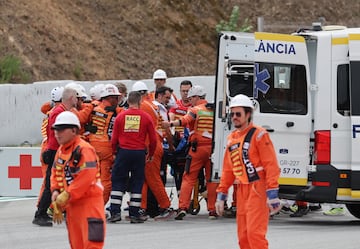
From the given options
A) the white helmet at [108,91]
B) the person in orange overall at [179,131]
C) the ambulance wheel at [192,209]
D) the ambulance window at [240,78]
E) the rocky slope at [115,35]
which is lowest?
the ambulance wheel at [192,209]

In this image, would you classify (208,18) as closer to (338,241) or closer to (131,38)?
(131,38)

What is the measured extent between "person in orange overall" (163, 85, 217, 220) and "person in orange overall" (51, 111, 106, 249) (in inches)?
240

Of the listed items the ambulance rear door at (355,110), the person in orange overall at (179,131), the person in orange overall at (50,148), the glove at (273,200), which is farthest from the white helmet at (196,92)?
the glove at (273,200)

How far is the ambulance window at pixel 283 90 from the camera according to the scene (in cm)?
1470

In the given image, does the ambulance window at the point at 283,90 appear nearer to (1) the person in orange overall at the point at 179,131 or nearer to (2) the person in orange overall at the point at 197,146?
(2) the person in orange overall at the point at 197,146

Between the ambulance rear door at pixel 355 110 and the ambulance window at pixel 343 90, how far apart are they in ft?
0.23

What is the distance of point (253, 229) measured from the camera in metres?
10.1

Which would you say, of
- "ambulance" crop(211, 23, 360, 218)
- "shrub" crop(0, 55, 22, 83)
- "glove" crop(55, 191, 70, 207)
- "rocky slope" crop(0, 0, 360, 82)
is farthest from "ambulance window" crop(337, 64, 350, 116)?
"rocky slope" crop(0, 0, 360, 82)

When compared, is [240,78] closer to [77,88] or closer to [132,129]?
[132,129]

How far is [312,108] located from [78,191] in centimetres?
613

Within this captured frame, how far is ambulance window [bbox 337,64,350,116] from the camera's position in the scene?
1460 centimetres

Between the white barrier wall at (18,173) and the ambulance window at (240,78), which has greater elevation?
the ambulance window at (240,78)

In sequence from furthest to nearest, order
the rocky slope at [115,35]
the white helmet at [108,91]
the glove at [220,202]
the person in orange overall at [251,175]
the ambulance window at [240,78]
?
the rocky slope at [115,35] → the ambulance window at [240,78] → the white helmet at [108,91] → the glove at [220,202] → the person in orange overall at [251,175]

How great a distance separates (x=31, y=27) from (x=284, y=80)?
13.6 m
